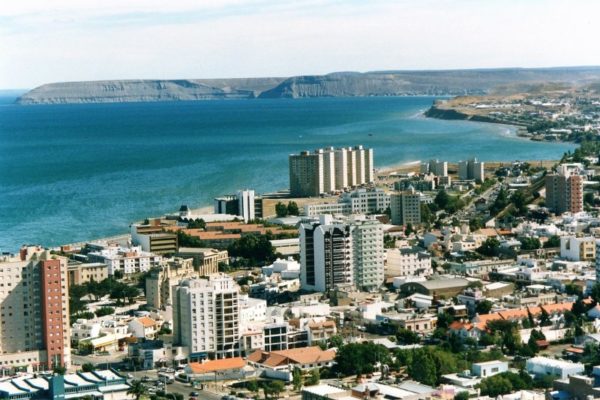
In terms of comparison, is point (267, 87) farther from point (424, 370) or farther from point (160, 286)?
point (424, 370)

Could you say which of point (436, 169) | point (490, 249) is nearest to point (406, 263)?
point (490, 249)

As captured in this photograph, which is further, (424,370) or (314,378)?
(314,378)

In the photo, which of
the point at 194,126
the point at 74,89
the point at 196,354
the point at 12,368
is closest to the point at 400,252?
the point at 196,354

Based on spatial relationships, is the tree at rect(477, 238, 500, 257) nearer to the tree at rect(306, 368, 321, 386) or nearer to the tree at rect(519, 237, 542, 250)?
the tree at rect(519, 237, 542, 250)

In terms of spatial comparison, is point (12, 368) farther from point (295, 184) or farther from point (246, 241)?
point (295, 184)

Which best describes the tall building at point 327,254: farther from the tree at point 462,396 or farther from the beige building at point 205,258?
the tree at point 462,396

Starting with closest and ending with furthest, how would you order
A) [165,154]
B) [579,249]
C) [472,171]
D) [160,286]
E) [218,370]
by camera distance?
[218,370], [160,286], [579,249], [472,171], [165,154]
